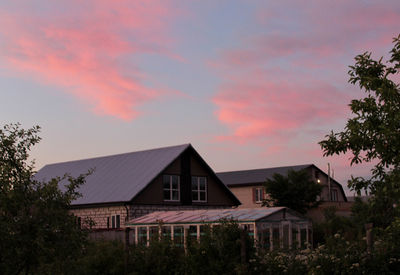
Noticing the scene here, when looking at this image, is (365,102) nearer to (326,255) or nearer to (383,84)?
(383,84)

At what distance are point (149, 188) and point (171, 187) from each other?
8.01 feet

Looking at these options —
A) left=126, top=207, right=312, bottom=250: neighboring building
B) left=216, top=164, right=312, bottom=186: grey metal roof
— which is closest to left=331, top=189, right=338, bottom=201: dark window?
left=216, top=164, right=312, bottom=186: grey metal roof

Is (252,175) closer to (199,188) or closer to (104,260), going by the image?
(199,188)

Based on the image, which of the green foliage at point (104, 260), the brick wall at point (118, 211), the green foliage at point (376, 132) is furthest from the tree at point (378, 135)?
the brick wall at point (118, 211)

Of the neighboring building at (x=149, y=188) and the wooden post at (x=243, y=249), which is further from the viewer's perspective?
the neighboring building at (x=149, y=188)

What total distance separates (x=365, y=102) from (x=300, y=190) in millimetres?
42892

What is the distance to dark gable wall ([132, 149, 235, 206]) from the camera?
4125 cm

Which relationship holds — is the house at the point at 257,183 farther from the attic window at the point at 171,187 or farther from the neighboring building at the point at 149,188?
the attic window at the point at 171,187

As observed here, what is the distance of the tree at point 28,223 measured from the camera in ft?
43.8

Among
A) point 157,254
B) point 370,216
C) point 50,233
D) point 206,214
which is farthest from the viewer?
point 370,216

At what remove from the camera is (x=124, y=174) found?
4466cm

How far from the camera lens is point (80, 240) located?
14148mm

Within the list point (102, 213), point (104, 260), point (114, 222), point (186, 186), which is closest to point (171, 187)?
point (186, 186)

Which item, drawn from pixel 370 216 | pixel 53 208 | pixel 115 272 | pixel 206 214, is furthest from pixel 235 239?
pixel 370 216
